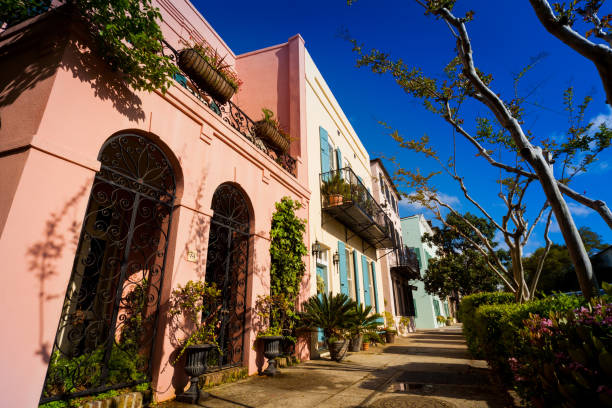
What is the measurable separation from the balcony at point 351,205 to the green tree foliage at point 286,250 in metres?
1.91

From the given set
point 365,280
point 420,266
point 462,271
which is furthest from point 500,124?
point 420,266

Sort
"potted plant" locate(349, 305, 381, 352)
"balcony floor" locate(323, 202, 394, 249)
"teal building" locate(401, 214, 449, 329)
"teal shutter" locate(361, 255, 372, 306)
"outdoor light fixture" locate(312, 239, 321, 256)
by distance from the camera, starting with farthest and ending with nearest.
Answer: "teal building" locate(401, 214, 449, 329) < "teal shutter" locate(361, 255, 372, 306) < "balcony floor" locate(323, 202, 394, 249) < "outdoor light fixture" locate(312, 239, 321, 256) < "potted plant" locate(349, 305, 381, 352)

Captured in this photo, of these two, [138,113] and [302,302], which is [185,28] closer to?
[138,113]

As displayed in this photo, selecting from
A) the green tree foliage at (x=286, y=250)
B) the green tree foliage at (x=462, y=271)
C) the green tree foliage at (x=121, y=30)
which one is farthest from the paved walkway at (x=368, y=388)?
the green tree foliage at (x=462, y=271)

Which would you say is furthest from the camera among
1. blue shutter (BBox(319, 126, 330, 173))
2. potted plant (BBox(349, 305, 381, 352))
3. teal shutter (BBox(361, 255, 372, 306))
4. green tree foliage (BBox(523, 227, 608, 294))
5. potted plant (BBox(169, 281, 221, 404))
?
green tree foliage (BBox(523, 227, 608, 294))

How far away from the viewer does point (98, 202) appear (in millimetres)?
3445

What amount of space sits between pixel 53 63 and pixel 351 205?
696cm

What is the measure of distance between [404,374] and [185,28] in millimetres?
9238

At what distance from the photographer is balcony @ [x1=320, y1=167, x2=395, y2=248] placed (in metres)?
8.71

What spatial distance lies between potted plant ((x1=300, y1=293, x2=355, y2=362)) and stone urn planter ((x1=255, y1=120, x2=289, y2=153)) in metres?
3.80

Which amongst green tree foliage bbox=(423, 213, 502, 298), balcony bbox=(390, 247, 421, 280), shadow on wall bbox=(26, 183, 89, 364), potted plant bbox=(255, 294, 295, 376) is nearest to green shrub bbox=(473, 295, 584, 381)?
potted plant bbox=(255, 294, 295, 376)

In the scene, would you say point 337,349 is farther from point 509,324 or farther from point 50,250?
point 50,250

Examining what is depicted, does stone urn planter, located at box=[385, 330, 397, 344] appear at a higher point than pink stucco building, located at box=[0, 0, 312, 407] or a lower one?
lower

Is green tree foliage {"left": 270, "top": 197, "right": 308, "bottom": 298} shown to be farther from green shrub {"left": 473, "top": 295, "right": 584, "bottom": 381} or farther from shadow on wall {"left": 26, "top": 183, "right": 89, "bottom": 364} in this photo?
shadow on wall {"left": 26, "top": 183, "right": 89, "bottom": 364}
